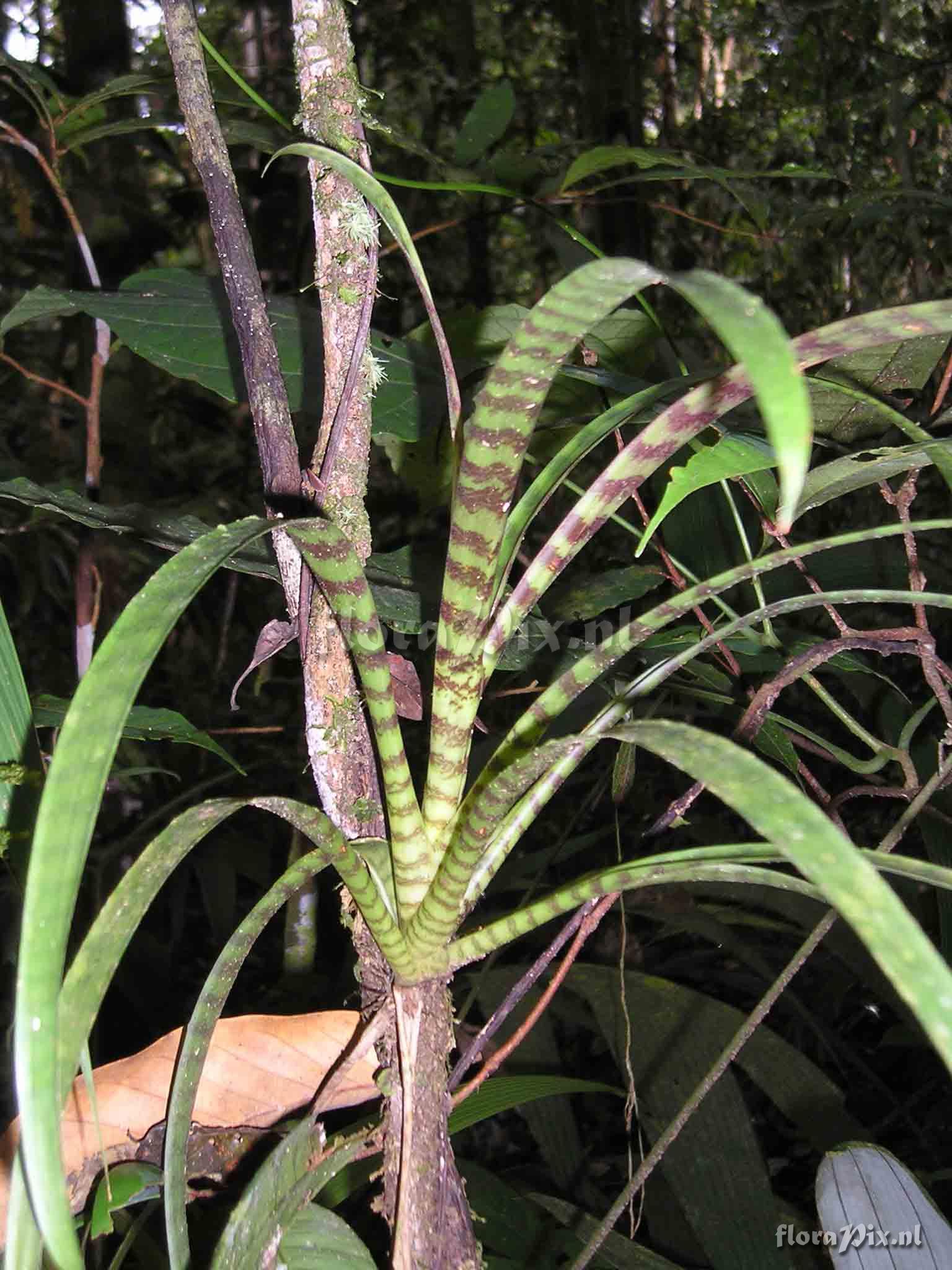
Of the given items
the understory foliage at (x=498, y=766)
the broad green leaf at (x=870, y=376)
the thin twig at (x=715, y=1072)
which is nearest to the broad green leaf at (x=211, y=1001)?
the understory foliage at (x=498, y=766)

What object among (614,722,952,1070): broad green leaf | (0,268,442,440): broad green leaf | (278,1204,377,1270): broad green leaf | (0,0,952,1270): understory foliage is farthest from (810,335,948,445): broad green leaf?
(278,1204,377,1270): broad green leaf

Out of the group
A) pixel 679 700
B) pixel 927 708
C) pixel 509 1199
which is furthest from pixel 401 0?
pixel 509 1199

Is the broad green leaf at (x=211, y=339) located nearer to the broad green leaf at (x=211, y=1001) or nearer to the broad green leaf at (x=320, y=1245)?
the broad green leaf at (x=211, y=1001)

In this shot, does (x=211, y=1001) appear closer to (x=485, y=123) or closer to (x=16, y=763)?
(x=16, y=763)

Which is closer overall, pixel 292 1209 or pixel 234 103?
pixel 292 1209

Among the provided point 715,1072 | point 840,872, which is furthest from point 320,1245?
point 840,872

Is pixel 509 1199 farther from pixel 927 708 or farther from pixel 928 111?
pixel 928 111

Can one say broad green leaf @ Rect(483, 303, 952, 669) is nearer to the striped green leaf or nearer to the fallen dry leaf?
the striped green leaf
